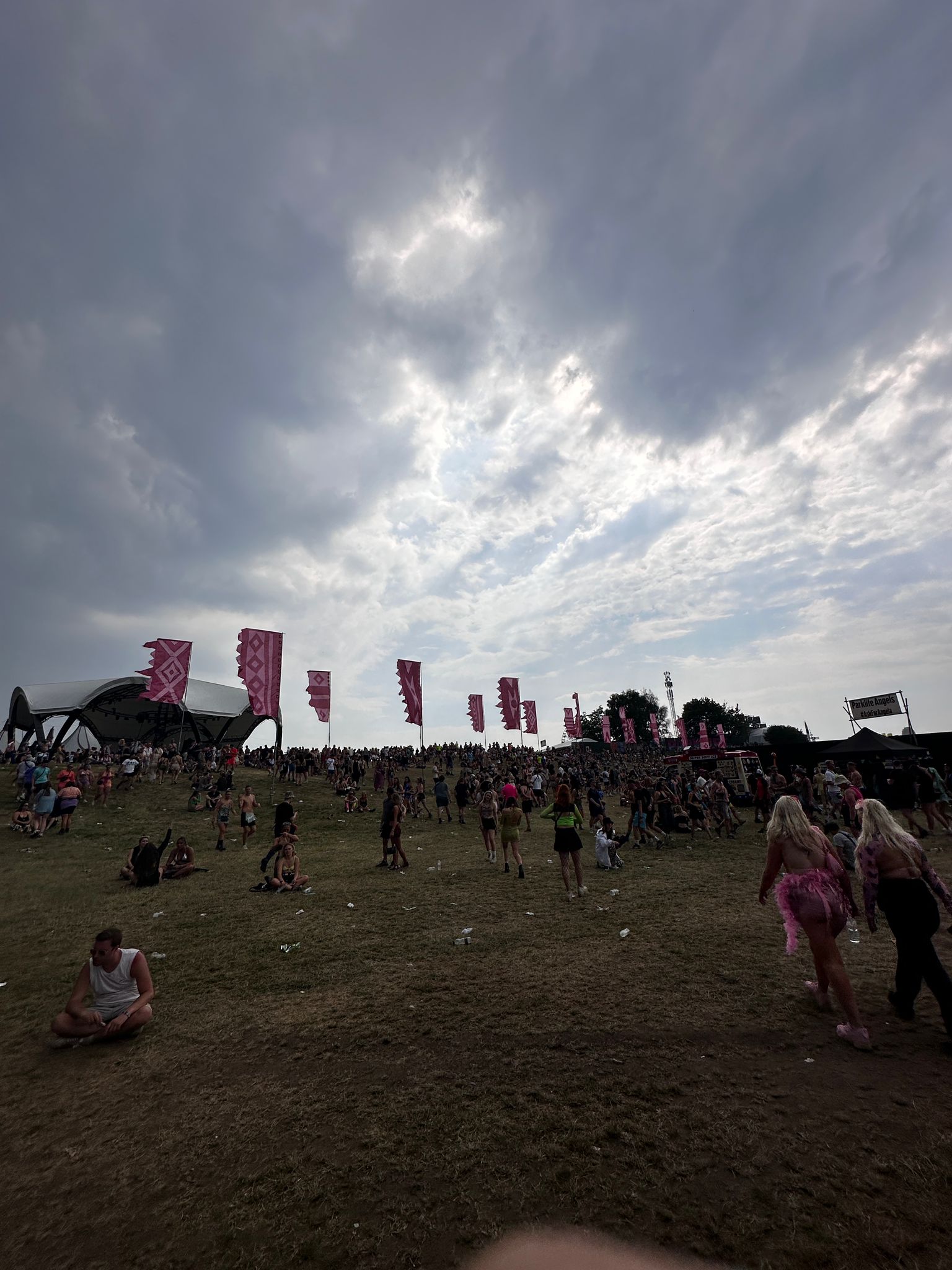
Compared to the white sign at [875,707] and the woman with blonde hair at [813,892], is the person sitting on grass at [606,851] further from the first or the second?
the white sign at [875,707]

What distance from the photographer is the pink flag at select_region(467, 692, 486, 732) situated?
Result: 1773 inches

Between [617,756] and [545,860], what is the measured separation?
4520 cm

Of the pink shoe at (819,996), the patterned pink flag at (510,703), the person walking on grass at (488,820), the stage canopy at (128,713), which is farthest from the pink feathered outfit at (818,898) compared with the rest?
the stage canopy at (128,713)

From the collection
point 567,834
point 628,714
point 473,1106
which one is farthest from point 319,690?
point 628,714

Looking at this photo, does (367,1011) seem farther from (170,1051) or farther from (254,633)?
(254,633)

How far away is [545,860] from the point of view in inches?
525

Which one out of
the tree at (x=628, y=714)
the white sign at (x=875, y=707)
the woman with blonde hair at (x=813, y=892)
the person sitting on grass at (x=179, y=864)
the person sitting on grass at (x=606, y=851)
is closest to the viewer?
the woman with blonde hair at (x=813, y=892)

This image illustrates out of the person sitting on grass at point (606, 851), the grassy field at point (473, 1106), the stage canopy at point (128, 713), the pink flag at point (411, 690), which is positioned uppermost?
the stage canopy at point (128, 713)

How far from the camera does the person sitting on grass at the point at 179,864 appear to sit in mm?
12445

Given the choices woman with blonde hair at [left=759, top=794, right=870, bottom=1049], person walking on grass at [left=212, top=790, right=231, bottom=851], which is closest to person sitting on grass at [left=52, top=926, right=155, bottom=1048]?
woman with blonde hair at [left=759, top=794, right=870, bottom=1049]

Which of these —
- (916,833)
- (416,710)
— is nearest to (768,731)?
(416,710)

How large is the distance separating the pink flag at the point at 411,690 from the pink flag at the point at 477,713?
1506 centimetres

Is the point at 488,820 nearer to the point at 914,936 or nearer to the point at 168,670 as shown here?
the point at 914,936

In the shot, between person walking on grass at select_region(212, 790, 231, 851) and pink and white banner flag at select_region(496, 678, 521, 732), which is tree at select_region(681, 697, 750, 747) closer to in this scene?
pink and white banner flag at select_region(496, 678, 521, 732)
